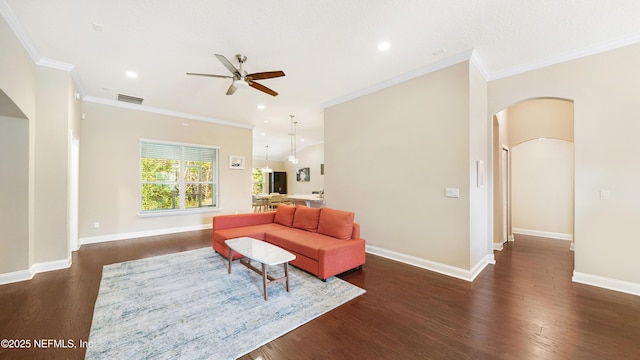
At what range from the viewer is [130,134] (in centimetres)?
554

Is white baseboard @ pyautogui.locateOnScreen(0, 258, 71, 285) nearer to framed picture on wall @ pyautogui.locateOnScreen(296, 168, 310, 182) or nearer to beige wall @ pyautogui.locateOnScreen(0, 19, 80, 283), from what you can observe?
beige wall @ pyautogui.locateOnScreen(0, 19, 80, 283)

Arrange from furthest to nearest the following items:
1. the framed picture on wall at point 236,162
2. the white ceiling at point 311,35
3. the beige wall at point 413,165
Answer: the framed picture on wall at point 236,162, the beige wall at point 413,165, the white ceiling at point 311,35

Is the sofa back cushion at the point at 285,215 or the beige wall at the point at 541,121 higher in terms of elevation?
the beige wall at the point at 541,121

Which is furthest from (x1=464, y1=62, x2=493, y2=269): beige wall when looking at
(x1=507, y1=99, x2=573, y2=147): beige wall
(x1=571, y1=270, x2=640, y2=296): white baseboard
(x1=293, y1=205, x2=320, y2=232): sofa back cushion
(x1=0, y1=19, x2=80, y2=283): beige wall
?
(x1=0, y1=19, x2=80, y2=283): beige wall

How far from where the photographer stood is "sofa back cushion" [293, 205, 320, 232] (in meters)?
4.20

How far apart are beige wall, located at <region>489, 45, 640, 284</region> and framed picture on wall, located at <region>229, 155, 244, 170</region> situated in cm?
687

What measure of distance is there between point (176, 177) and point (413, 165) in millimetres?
5817

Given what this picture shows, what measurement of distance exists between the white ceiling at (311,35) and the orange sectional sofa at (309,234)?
2.37 metres

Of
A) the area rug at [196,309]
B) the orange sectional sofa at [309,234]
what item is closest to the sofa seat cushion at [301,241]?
the orange sectional sofa at [309,234]

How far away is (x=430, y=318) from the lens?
Answer: 7.80 feet

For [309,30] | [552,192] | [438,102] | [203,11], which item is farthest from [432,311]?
[552,192]

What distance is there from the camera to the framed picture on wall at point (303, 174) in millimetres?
11836

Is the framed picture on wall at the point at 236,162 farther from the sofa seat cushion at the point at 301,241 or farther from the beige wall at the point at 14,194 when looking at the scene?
the beige wall at the point at 14,194

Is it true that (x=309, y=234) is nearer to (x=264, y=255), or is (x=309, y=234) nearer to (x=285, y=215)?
(x=285, y=215)
